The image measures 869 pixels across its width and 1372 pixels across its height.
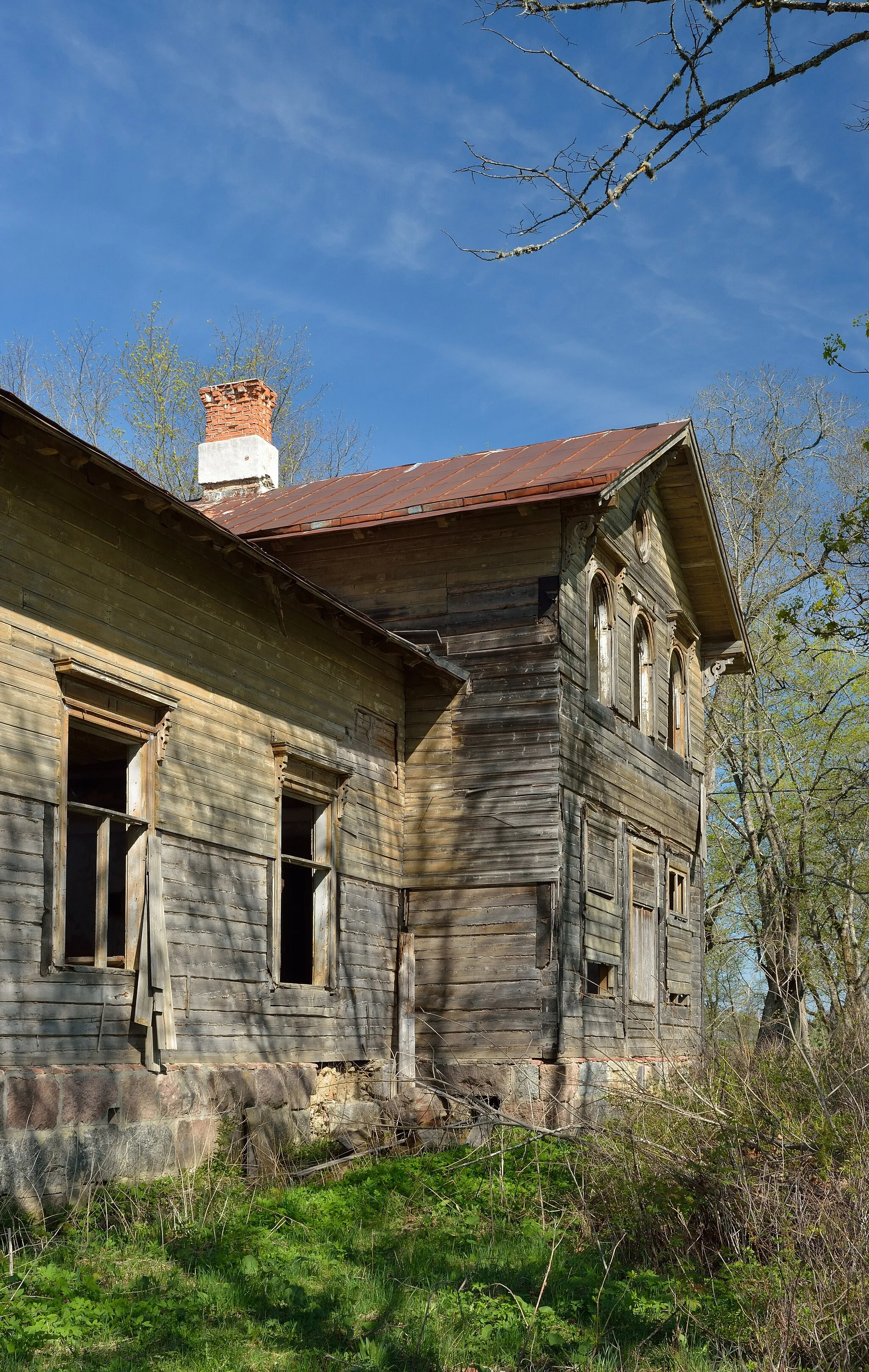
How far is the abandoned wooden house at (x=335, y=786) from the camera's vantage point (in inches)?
364

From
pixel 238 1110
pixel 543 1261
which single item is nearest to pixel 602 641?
pixel 238 1110

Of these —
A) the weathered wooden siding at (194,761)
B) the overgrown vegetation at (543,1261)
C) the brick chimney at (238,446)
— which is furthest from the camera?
the brick chimney at (238,446)

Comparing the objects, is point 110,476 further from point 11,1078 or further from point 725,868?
point 725,868

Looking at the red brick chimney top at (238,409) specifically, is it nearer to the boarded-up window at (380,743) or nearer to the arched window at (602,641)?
the arched window at (602,641)

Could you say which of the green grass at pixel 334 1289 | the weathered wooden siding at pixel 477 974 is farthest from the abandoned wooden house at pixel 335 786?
the green grass at pixel 334 1289

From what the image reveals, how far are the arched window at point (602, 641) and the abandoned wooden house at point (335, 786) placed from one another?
44 mm

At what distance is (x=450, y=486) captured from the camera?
15805 millimetres

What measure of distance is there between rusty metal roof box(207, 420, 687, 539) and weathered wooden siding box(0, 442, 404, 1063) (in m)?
1.89

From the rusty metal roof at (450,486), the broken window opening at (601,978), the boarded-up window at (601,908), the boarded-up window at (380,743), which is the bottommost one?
the broken window opening at (601,978)

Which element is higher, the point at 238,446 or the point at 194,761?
the point at 238,446

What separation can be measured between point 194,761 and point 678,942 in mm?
10483

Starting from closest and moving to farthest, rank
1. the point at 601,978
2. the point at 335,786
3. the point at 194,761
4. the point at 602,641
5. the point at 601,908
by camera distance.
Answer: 1. the point at 194,761
2. the point at 335,786
3. the point at 601,908
4. the point at 601,978
5. the point at 602,641

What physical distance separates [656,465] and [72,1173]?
39.8 ft

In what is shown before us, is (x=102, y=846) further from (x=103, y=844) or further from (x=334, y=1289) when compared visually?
(x=334, y=1289)
